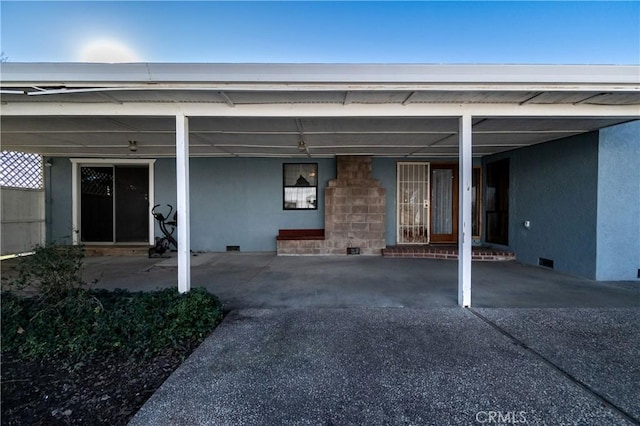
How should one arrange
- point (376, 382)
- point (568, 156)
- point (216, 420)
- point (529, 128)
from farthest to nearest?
1. point (568, 156)
2. point (529, 128)
3. point (376, 382)
4. point (216, 420)

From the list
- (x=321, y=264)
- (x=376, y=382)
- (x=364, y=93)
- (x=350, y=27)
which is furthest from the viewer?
(x=350, y=27)

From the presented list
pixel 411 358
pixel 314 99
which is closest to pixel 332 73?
pixel 314 99

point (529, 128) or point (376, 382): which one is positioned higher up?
point (529, 128)

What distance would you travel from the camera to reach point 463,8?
8.36 m

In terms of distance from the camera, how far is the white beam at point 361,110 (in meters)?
3.91

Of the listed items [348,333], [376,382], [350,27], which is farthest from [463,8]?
[376,382]

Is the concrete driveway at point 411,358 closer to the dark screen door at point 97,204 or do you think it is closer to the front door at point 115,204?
the front door at point 115,204

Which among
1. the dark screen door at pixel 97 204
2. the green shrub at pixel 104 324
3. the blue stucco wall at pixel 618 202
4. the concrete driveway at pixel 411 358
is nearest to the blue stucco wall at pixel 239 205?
the dark screen door at pixel 97 204

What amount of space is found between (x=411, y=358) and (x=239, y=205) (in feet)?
22.1

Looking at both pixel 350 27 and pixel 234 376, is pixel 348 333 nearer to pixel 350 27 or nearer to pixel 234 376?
pixel 234 376

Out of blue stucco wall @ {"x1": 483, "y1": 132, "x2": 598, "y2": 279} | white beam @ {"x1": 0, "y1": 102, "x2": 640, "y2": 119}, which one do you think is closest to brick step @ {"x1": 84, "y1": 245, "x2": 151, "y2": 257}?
white beam @ {"x1": 0, "y1": 102, "x2": 640, "y2": 119}

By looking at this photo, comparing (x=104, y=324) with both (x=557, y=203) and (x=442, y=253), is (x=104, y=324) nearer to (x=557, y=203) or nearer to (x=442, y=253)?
(x=442, y=253)

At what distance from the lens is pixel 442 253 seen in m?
7.55

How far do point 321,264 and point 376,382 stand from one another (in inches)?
180
